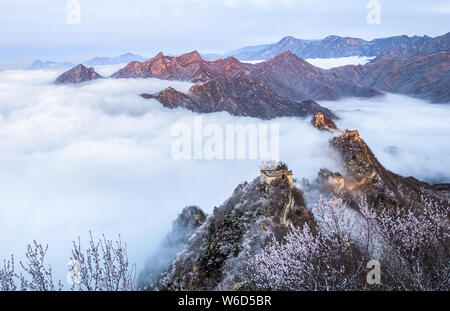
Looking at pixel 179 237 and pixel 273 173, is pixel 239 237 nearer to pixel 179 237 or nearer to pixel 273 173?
pixel 273 173

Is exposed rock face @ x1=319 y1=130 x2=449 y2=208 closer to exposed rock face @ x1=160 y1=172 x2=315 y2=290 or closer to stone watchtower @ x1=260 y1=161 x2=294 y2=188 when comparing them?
stone watchtower @ x1=260 y1=161 x2=294 y2=188

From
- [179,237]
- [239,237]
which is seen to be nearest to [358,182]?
[239,237]

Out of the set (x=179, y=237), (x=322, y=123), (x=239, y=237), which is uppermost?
(x=322, y=123)

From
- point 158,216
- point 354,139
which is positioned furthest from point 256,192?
point 158,216

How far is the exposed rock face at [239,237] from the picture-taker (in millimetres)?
26484

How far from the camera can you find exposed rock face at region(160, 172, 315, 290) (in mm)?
26484

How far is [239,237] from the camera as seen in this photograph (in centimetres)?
3200

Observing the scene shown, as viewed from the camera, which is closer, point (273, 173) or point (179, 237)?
point (273, 173)

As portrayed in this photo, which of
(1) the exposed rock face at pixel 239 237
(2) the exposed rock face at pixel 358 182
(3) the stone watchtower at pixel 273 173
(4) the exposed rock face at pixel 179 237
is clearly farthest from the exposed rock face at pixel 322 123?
(1) the exposed rock face at pixel 239 237

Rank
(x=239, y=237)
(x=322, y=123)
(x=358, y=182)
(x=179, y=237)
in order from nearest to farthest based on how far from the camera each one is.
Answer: (x=239, y=237), (x=358, y=182), (x=179, y=237), (x=322, y=123)

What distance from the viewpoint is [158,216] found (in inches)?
6831

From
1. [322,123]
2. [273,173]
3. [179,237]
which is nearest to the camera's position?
[273,173]

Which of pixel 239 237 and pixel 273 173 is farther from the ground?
pixel 273 173
